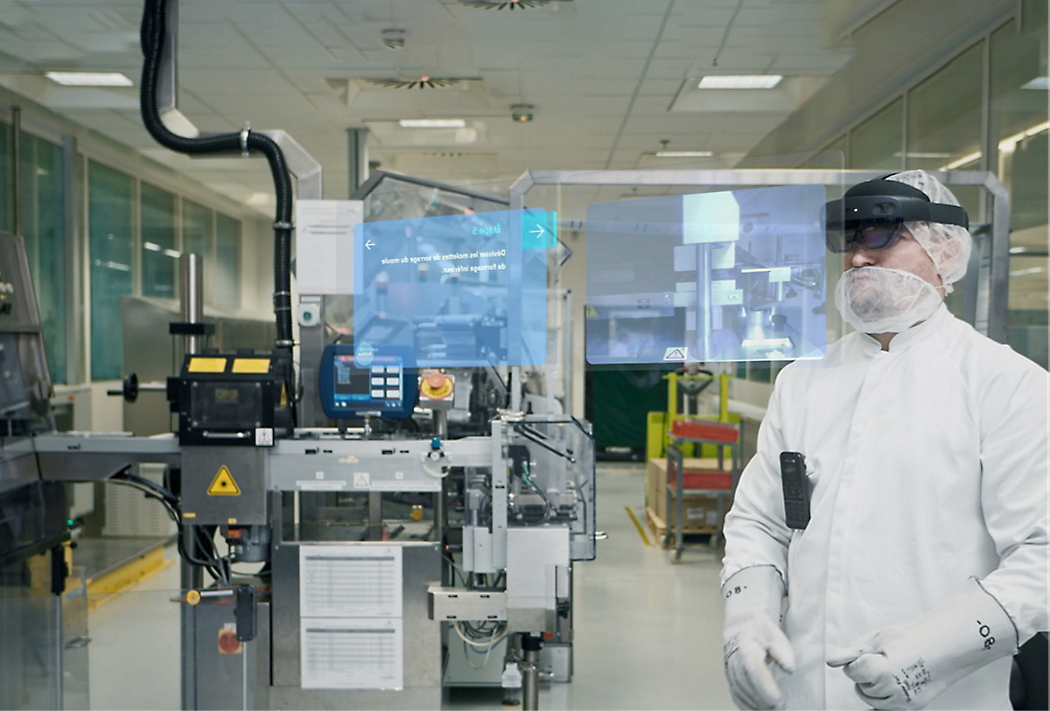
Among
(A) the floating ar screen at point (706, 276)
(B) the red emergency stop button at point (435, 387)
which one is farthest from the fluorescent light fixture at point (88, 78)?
(A) the floating ar screen at point (706, 276)

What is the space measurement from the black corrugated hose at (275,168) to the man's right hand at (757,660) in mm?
1959

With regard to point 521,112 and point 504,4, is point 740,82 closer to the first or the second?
point 521,112

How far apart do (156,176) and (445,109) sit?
11.3 ft

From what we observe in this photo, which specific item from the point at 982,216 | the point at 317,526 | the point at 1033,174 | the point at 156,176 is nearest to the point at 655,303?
the point at 317,526

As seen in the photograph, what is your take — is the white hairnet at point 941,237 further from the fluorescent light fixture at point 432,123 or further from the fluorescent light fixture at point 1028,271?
the fluorescent light fixture at point 432,123

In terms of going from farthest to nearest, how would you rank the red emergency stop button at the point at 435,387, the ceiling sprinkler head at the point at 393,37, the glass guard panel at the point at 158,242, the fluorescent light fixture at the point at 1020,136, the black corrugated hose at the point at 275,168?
the glass guard panel at the point at 158,242
the ceiling sprinkler head at the point at 393,37
the fluorescent light fixture at the point at 1020,136
the black corrugated hose at the point at 275,168
the red emergency stop button at the point at 435,387

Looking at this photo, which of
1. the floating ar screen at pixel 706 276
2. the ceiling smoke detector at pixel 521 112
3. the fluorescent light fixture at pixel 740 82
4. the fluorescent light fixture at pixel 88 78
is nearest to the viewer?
the floating ar screen at pixel 706 276

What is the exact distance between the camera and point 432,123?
5996mm

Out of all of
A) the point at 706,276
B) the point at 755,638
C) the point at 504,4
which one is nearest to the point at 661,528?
the point at 504,4

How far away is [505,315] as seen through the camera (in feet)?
8.09

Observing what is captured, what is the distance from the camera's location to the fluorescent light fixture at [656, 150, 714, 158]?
260 inches

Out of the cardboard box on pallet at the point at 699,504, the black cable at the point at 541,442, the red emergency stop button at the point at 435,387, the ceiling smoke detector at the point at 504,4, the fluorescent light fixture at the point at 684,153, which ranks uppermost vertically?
the fluorescent light fixture at the point at 684,153

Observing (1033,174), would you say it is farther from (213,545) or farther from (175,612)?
(175,612)

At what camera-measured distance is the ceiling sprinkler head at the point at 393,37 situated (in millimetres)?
4156
